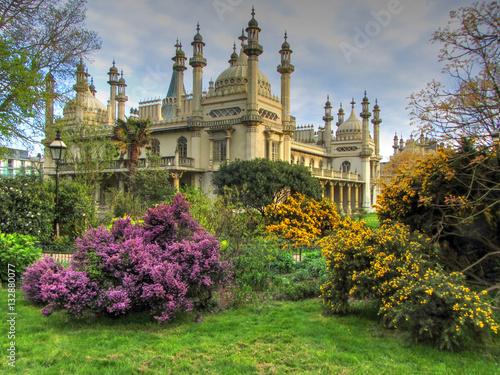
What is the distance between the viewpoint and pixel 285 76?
105 ft

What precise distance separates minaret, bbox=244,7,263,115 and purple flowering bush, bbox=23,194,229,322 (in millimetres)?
22194

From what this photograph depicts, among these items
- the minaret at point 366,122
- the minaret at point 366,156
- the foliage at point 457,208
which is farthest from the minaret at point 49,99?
the minaret at point 366,122

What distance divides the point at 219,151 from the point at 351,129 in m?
24.4

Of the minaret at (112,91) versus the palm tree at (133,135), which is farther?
the minaret at (112,91)

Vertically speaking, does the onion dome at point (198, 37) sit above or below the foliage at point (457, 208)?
above

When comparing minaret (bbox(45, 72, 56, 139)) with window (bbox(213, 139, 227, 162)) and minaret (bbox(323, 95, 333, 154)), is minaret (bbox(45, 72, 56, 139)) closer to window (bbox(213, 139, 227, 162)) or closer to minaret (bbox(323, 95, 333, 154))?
window (bbox(213, 139, 227, 162))

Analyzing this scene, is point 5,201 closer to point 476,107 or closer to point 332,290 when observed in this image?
point 332,290

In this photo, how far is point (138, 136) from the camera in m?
23.5

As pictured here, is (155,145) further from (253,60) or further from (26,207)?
(26,207)

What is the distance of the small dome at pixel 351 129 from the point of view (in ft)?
161

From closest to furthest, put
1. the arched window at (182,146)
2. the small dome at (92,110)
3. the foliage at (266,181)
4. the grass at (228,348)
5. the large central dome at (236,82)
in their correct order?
the grass at (228,348) → the foliage at (266,181) → the large central dome at (236,82) → the arched window at (182,146) → the small dome at (92,110)

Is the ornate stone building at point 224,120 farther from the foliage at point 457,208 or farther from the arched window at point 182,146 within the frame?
the foliage at point 457,208

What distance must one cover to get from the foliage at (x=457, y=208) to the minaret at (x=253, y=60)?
21465 millimetres

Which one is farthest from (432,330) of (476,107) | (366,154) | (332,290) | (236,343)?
(366,154)
